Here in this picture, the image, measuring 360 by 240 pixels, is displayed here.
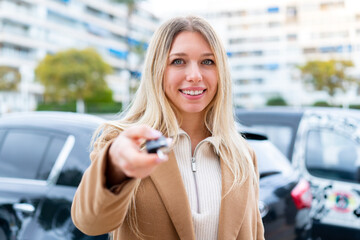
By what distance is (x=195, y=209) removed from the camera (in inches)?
71.0

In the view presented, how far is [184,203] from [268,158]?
1692 mm

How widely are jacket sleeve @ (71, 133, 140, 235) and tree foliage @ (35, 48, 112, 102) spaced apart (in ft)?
133

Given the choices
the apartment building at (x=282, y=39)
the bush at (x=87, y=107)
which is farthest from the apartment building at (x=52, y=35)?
the apartment building at (x=282, y=39)

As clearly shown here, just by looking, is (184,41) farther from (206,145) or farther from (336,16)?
(336,16)

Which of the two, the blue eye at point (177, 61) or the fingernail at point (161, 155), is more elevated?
the blue eye at point (177, 61)

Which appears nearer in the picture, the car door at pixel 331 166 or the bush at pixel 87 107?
the car door at pixel 331 166

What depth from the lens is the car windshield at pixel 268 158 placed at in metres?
3.17

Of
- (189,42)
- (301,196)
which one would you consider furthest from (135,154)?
(301,196)

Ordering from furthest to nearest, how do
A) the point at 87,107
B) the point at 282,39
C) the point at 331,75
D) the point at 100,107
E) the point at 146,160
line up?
the point at 282,39 < the point at 331,75 < the point at 87,107 < the point at 100,107 < the point at 146,160

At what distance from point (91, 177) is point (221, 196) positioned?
2.25 feet

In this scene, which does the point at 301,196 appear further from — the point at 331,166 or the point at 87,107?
the point at 87,107

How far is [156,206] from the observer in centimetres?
170

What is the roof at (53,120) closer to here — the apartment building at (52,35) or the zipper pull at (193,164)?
the zipper pull at (193,164)

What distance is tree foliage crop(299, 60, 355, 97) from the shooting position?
4706 centimetres
